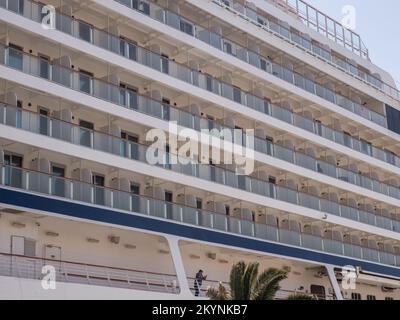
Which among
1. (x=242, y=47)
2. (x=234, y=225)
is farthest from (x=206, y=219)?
(x=242, y=47)

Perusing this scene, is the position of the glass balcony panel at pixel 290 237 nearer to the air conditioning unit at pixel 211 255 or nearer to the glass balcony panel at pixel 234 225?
the glass balcony panel at pixel 234 225

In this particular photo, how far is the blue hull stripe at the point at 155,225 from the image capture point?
977 inches

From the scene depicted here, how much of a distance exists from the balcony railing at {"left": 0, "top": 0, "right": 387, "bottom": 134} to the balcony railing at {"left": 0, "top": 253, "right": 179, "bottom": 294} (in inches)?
325

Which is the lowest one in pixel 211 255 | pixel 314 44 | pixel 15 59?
pixel 211 255

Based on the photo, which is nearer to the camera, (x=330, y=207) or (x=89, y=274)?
(x=89, y=274)

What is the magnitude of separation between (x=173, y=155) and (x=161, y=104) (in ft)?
6.82

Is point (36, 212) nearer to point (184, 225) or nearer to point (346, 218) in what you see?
point (184, 225)

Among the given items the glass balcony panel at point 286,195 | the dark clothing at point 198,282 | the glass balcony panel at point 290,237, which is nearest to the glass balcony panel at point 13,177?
the dark clothing at point 198,282

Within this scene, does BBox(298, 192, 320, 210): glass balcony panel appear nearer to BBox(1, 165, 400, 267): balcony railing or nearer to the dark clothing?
BBox(1, 165, 400, 267): balcony railing

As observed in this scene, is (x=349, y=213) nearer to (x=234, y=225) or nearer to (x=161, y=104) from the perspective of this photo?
(x=234, y=225)

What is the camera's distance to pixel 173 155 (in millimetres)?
31203

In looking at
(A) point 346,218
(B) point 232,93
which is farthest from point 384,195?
(B) point 232,93

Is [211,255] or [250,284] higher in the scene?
[211,255]

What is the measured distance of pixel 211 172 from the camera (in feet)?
107
